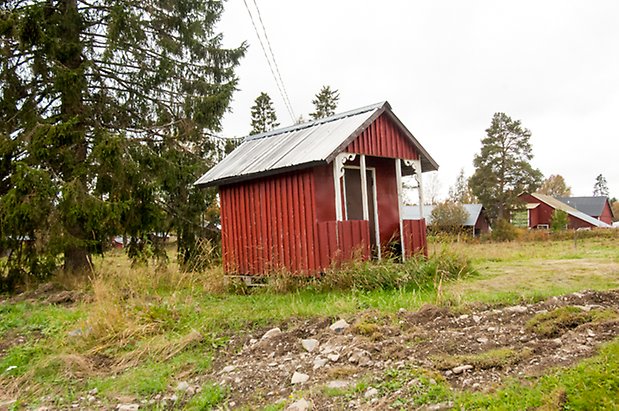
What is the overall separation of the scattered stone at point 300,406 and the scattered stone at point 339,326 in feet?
5.49

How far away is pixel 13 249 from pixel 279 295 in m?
6.68

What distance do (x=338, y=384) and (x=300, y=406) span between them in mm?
444

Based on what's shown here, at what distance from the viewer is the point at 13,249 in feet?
34.6

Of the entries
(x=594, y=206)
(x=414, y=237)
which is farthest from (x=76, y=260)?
(x=594, y=206)

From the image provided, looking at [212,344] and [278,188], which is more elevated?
[278,188]

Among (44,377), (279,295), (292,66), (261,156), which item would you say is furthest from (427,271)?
(292,66)

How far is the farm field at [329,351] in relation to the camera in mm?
3330

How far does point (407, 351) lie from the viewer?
422cm

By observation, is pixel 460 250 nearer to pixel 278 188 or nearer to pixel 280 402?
pixel 278 188

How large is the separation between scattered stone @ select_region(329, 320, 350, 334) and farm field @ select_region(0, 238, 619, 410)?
0.7 inches

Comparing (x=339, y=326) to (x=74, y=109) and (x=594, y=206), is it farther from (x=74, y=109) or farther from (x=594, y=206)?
(x=594, y=206)

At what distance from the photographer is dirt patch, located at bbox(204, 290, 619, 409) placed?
3.57 metres

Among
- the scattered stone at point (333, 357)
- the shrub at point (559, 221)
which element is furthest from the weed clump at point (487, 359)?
Result: the shrub at point (559, 221)

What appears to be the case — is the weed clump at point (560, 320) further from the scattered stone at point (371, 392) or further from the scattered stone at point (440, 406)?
the scattered stone at point (371, 392)
